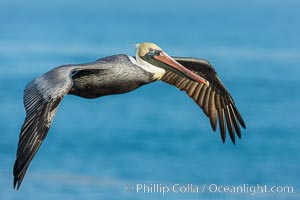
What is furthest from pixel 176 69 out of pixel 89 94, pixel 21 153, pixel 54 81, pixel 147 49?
pixel 21 153

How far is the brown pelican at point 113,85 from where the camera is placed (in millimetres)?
7398

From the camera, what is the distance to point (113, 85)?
845 cm

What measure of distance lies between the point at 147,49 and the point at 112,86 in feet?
2.32

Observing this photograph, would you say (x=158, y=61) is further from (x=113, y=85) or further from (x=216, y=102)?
(x=216, y=102)

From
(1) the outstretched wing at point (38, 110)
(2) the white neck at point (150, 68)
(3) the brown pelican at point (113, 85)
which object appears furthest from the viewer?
(2) the white neck at point (150, 68)

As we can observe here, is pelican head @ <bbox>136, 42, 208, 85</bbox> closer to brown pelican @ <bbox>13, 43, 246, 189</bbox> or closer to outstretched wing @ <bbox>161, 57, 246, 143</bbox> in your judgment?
brown pelican @ <bbox>13, 43, 246, 189</bbox>

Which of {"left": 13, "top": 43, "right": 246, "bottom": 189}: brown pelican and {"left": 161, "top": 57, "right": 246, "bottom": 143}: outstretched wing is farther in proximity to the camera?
{"left": 161, "top": 57, "right": 246, "bottom": 143}: outstretched wing

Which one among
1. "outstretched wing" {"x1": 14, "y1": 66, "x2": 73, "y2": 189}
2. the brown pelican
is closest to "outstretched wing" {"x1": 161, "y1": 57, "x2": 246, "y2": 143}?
the brown pelican

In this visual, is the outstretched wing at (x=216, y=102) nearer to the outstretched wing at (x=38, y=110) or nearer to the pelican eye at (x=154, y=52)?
the pelican eye at (x=154, y=52)

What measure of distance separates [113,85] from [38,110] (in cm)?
112

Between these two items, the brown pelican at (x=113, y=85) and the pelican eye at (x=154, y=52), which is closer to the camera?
the brown pelican at (x=113, y=85)

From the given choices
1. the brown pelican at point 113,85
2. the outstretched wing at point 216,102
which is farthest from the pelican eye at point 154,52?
the outstretched wing at point 216,102

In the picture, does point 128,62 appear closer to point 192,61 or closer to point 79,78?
point 79,78

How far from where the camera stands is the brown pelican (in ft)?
24.3
